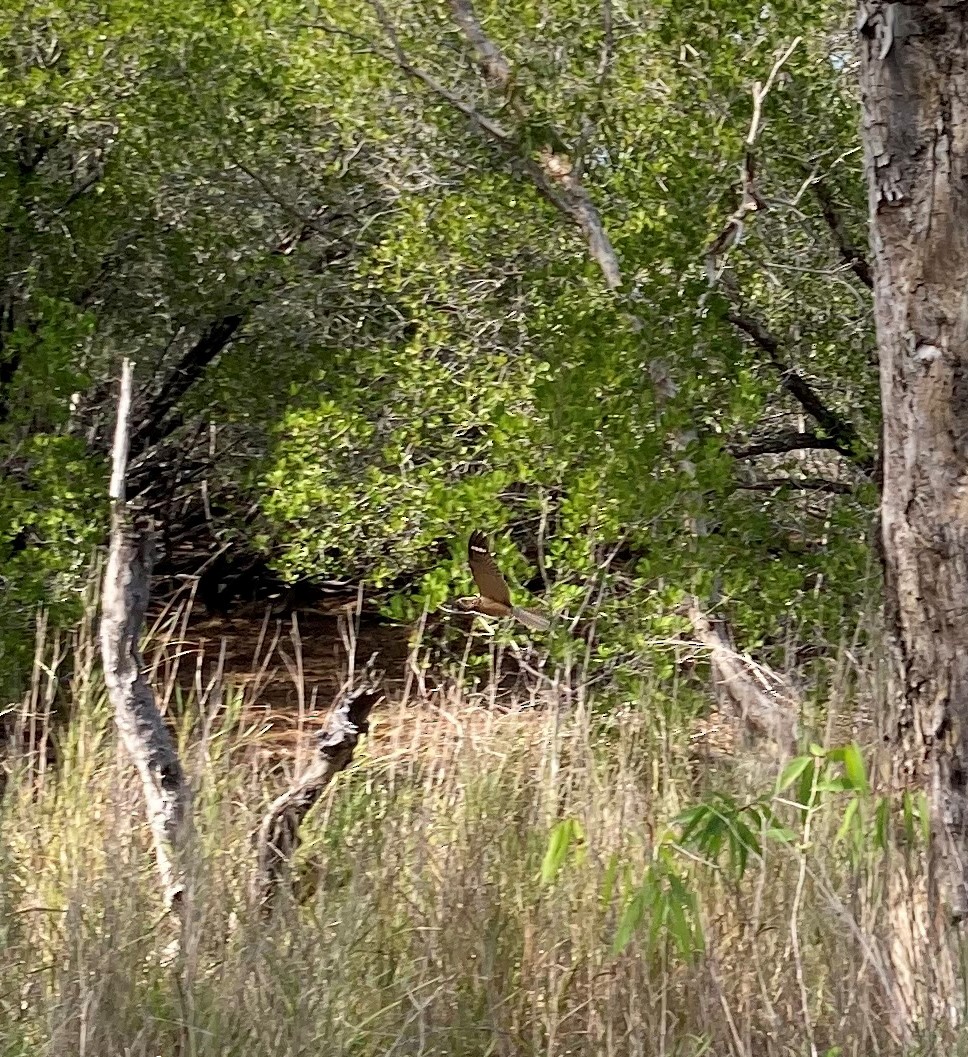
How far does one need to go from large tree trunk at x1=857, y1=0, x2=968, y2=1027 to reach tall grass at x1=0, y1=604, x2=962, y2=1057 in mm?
189

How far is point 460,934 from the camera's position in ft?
9.95

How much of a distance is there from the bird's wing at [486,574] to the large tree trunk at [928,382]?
2.52 m

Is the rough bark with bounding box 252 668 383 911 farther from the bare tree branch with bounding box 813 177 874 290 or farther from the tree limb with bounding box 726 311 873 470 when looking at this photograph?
the bare tree branch with bounding box 813 177 874 290

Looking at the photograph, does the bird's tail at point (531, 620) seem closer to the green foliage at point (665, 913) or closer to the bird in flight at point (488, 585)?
the bird in flight at point (488, 585)

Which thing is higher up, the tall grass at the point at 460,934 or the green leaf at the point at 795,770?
the green leaf at the point at 795,770

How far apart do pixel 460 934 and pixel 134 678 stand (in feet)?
3.39

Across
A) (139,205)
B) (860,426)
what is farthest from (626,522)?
(139,205)

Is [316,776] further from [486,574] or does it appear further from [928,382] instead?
[486,574]

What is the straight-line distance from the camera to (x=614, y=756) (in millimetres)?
3918

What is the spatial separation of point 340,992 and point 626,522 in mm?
2364

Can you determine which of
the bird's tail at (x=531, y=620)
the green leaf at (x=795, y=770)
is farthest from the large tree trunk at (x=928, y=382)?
the bird's tail at (x=531, y=620)

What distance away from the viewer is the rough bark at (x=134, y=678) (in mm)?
3396

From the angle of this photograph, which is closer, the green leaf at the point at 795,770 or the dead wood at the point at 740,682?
the green leaf at the point at 795,770

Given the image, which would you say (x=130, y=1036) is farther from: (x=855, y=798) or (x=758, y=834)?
(x=855, y=798)
